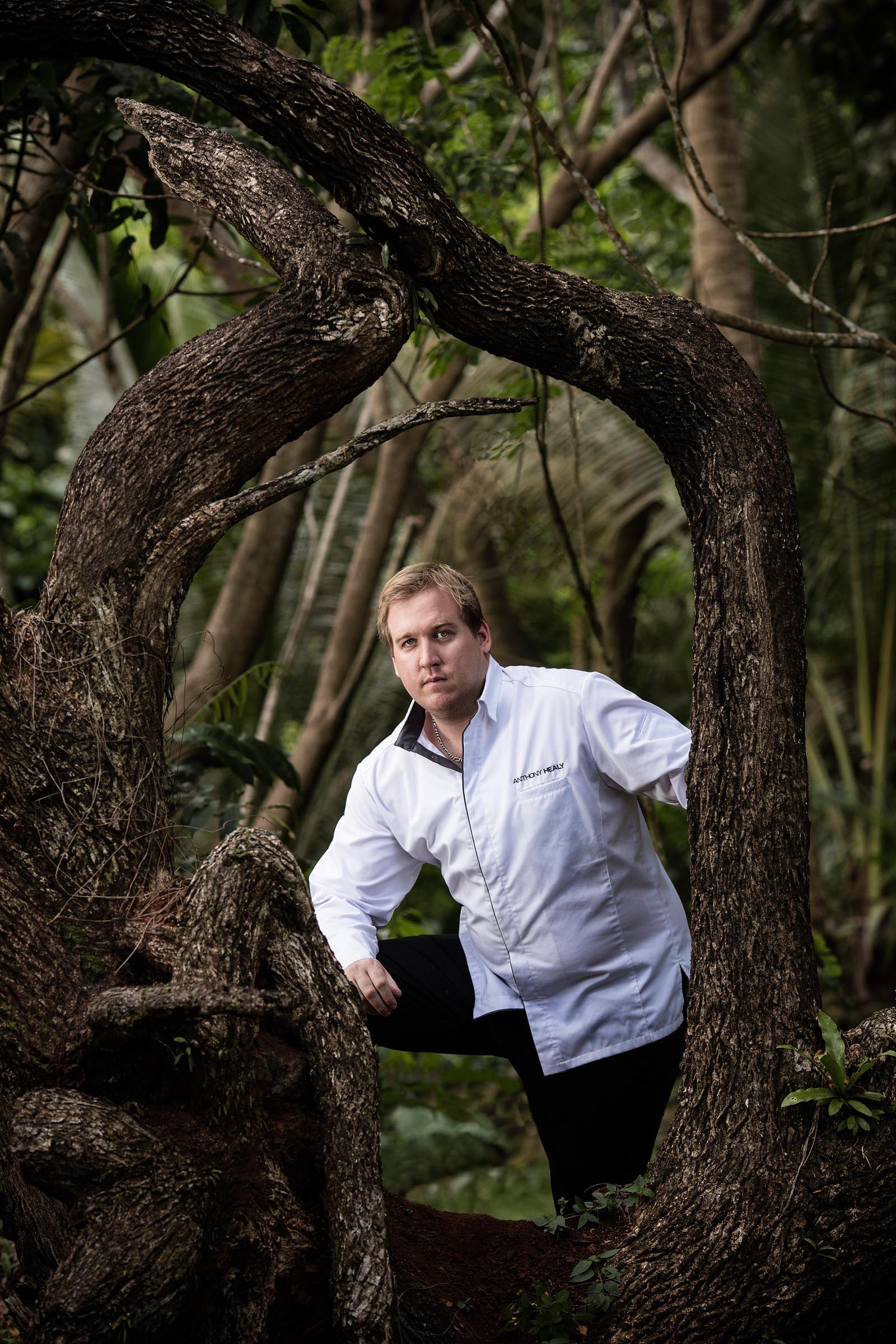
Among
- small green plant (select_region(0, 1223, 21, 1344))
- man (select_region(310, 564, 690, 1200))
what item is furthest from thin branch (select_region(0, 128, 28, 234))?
small green plant (select_region(0, 1223, 21, 1344))

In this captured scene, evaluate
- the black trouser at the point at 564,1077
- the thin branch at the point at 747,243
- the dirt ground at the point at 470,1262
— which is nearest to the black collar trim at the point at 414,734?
the black trouser at the point at 564,1077

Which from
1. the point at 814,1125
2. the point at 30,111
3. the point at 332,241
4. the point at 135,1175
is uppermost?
the point at 30,111

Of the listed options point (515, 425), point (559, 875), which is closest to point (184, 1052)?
point (559, 875)

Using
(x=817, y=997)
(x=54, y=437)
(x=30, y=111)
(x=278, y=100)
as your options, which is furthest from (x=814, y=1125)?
(x=54, y=437)

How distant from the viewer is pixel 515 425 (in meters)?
4.30

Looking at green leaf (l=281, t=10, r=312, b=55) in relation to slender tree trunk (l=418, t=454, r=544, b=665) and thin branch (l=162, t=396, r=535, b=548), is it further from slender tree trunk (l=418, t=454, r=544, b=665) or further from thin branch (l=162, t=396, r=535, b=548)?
slender tree trunk (l=418, t=454, r=544, b=665)

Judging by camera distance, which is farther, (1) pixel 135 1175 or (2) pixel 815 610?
(2) pixel 815 610

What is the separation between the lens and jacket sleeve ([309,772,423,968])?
3.22 meters

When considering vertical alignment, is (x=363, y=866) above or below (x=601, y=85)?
below

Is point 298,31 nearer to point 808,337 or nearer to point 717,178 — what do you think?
point 808,337

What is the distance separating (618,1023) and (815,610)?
20.0 feet

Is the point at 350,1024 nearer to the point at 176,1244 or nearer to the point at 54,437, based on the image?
the point at 176,1244

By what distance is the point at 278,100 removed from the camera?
8.00 ft

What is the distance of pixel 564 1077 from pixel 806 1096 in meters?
0.82
